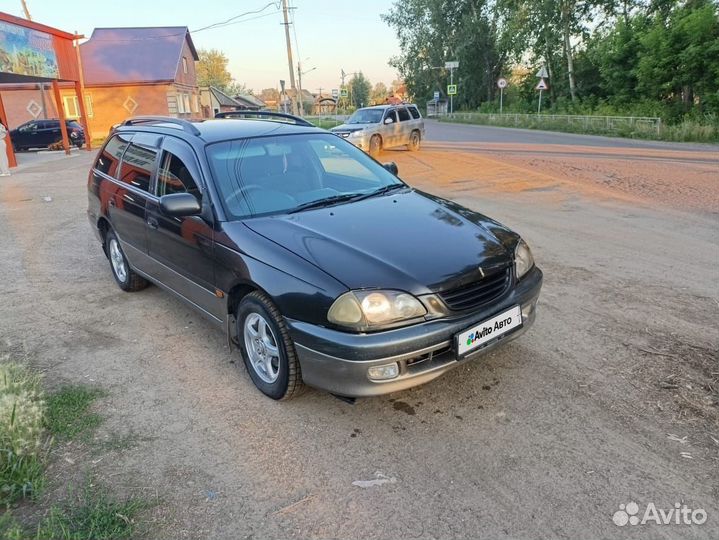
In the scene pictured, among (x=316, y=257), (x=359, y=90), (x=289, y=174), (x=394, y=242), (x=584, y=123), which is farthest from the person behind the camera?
(x=359, y=90)

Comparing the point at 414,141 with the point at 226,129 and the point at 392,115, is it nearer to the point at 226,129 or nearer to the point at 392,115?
the point at 392,115

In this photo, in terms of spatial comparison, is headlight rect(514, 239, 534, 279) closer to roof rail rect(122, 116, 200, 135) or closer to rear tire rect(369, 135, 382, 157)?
roof rail rect(122, 116, 200, 135)

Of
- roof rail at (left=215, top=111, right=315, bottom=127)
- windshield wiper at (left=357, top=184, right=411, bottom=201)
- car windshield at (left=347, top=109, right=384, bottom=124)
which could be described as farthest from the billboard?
windshield wiper at (left=357, top=184, right=411, bottom=201)

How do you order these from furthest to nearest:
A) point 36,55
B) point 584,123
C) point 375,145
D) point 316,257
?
point 584,123 < point 36,55 < point 375,145 < point 316,257

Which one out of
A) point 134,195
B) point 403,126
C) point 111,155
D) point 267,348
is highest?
point 403,126

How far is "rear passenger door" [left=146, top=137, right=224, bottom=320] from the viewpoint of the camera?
12.0ft

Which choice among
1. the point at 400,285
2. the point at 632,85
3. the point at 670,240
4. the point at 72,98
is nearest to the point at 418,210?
the point at 400,285

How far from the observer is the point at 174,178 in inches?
159

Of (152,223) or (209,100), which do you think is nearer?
(152,223)

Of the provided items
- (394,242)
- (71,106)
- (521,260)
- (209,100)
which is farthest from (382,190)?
(209,100)

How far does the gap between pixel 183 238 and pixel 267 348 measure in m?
1.20

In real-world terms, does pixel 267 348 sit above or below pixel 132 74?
below

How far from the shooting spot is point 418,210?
3789 mm

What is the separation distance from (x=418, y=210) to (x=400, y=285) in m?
1.10
